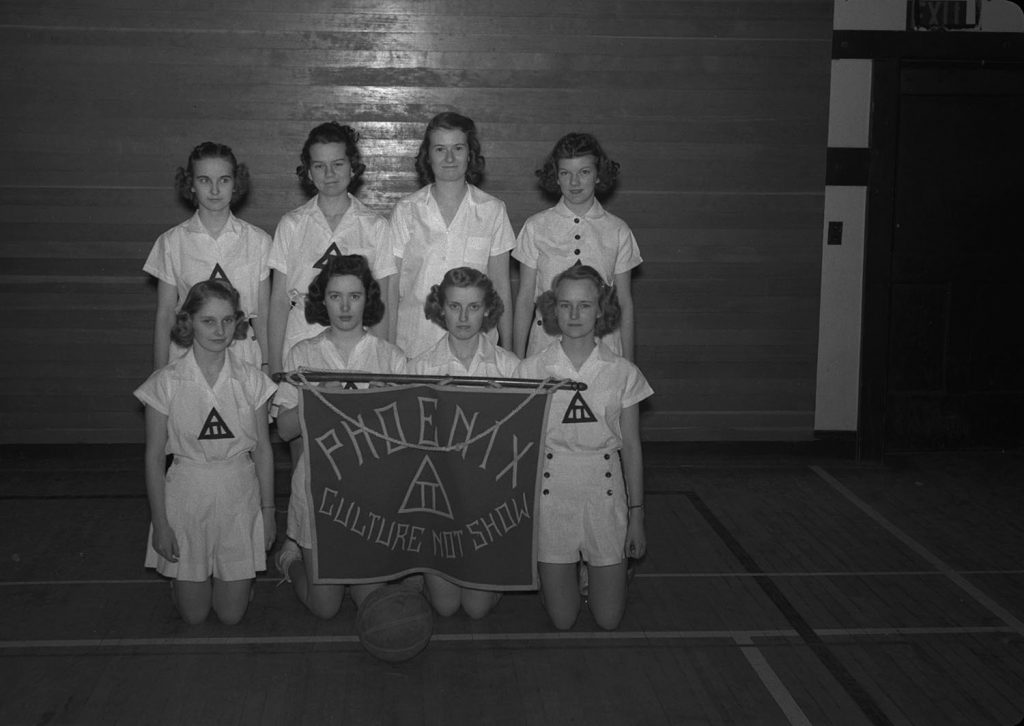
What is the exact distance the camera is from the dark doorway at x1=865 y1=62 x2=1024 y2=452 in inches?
284

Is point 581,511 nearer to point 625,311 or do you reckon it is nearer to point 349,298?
point 625,311

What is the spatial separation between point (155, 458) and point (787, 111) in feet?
14.4

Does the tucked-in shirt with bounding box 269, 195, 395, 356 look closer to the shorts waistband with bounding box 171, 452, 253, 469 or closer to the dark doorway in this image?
the shorts waistband with bounding box 171, 452, 253, 469

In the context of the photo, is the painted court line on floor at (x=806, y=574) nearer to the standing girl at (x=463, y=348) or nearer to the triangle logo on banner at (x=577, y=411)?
the standing girl at (x=463, y=348)

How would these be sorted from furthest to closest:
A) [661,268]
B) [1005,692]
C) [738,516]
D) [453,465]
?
[661,268] → [738,516] → [453,465] → [1005,692]

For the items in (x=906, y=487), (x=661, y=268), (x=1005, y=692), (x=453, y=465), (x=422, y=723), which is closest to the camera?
(x=422, y=723)

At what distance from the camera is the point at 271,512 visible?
4586 mm

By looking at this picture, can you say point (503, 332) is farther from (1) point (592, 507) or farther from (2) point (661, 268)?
(2) point (661, 268)

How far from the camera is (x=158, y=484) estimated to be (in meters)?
4.42

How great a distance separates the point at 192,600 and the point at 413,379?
124 cm

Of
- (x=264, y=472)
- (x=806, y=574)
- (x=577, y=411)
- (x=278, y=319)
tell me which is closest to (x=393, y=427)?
(x=264, y=472)

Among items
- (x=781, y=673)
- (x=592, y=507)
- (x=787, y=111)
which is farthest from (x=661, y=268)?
(x=781, y=673)

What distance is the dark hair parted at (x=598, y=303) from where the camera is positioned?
4469 millimetres

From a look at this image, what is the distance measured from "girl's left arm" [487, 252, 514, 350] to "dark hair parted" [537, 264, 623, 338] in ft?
1.86
